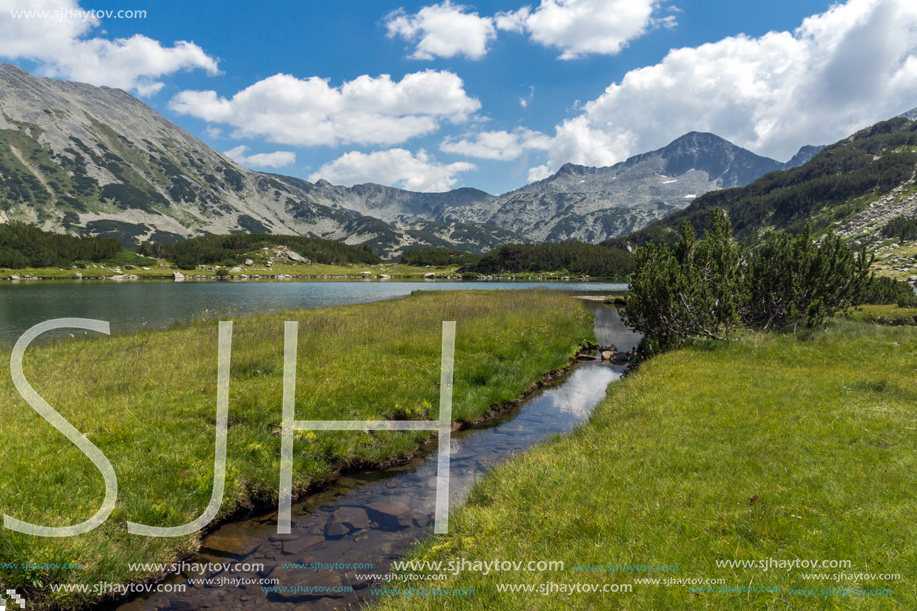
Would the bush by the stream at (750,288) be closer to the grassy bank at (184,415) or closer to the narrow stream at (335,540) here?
the grassy bank at (184,415)

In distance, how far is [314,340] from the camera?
20641 millimetres

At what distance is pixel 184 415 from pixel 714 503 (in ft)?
43.4

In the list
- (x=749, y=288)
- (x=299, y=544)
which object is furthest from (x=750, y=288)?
(x=299, y=544)

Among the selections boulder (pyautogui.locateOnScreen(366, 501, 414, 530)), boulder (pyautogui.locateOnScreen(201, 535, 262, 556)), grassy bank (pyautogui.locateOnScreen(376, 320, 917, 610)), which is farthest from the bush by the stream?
boulder (pyautogui.locateOnScreen(201, 535, 262, 556))

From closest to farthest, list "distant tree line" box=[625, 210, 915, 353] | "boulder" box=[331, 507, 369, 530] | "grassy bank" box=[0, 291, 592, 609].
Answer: "grassy bank" box=[0, 291, 592, 609]
"boulder" box=[331, 507, 369, 530]
"distant tree line" box=[625, 210, 915, 353]

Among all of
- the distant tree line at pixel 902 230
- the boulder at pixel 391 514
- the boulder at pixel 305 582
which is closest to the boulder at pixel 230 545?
the boulder at pixel 305 582

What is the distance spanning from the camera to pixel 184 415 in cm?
1135

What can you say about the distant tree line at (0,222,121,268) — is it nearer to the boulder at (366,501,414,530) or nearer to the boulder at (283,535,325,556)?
the boulder at (283,535,325,556)

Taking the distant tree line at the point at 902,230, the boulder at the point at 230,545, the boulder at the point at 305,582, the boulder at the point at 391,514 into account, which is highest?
the distant tree line at the point at 902,230

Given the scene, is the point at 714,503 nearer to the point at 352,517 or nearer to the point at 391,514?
the point at 391,514

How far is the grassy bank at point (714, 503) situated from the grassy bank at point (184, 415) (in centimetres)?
518

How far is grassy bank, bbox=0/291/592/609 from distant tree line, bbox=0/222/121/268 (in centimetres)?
16749

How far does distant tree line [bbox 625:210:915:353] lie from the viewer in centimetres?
2372

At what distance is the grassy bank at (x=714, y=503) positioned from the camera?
5.08 m
